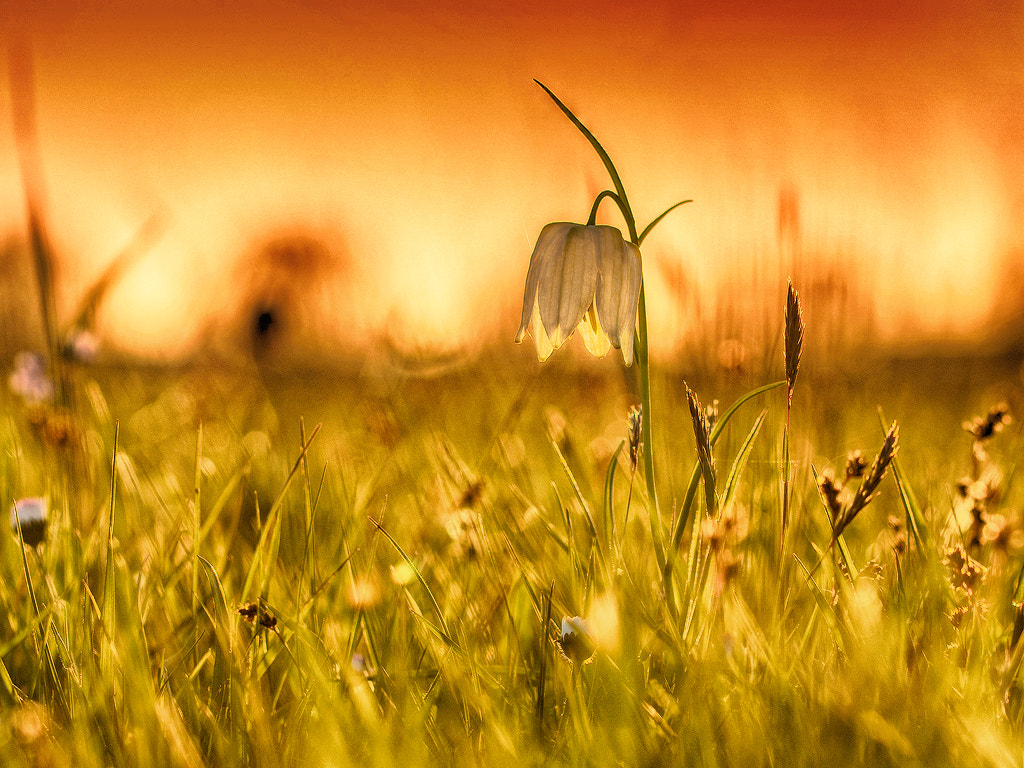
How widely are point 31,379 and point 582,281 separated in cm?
202

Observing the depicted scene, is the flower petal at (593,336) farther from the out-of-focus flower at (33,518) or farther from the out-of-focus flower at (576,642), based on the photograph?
the out-of-focus flower at (33,518)

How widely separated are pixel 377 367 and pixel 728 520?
166 centimetres

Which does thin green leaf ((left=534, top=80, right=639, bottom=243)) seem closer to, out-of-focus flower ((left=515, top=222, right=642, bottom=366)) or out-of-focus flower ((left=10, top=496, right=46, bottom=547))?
out-of-focus flower ((left=515, top=222, right=642, bottom=366))

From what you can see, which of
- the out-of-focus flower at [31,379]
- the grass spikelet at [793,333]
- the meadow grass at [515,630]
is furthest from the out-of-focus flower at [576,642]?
the out-of-focus flower at [31,379]

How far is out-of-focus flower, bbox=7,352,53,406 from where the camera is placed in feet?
7.36

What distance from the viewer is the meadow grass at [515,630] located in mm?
785

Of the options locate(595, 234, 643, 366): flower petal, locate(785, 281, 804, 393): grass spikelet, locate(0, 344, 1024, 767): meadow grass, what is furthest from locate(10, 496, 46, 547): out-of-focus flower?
locate(785, 281, 804, 393): grass spikelet

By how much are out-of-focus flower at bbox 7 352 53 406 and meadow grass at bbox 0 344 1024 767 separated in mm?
688

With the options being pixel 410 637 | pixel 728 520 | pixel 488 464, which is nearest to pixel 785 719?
pixel 728 520

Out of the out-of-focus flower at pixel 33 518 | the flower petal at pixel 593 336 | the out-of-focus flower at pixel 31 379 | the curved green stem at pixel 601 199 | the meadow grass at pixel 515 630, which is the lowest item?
the meadow grass at pixel 515 630

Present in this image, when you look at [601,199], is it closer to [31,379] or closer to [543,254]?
[543,254]

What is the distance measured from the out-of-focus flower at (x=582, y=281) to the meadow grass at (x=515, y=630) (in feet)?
0.60

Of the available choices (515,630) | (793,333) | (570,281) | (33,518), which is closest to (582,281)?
(570,281)

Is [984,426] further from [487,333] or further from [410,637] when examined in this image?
[487,333]
